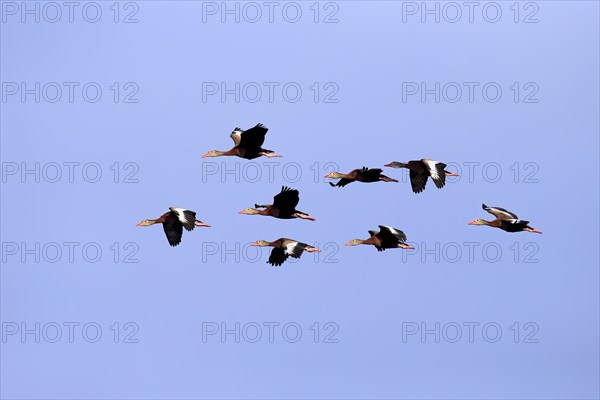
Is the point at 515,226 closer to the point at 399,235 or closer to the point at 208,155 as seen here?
the point at 399,235

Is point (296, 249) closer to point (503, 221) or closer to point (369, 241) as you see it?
point (369, 241)

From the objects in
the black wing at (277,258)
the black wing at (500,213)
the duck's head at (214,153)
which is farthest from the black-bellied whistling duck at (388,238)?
the duck's head at (214,153)

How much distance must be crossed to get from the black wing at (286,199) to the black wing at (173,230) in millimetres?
2925

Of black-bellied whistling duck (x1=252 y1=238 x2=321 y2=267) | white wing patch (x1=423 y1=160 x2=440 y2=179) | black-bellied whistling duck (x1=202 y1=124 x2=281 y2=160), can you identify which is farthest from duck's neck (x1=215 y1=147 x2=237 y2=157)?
white wing patch (x1=423 y1=160 x2=440 y2=179)

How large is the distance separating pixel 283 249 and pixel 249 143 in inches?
128

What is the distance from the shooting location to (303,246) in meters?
60.7

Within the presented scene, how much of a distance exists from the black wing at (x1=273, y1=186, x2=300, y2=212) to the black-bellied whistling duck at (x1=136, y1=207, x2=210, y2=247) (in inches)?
87.7

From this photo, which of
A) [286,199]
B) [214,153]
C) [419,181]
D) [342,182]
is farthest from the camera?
[342,182]

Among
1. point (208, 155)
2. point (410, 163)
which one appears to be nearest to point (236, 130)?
point (208, 155)

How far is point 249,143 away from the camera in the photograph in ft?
200

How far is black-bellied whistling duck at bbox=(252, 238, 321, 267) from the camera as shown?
60656mm

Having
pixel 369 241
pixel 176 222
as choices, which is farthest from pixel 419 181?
pixel 176 222

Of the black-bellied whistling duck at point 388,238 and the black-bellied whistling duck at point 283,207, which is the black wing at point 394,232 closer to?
the black-bellied whistling duck at point 388,238

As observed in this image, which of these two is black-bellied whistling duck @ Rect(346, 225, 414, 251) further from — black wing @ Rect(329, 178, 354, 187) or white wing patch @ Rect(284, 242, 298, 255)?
white wing patch @ Rect(284, 242, 298, 255)
